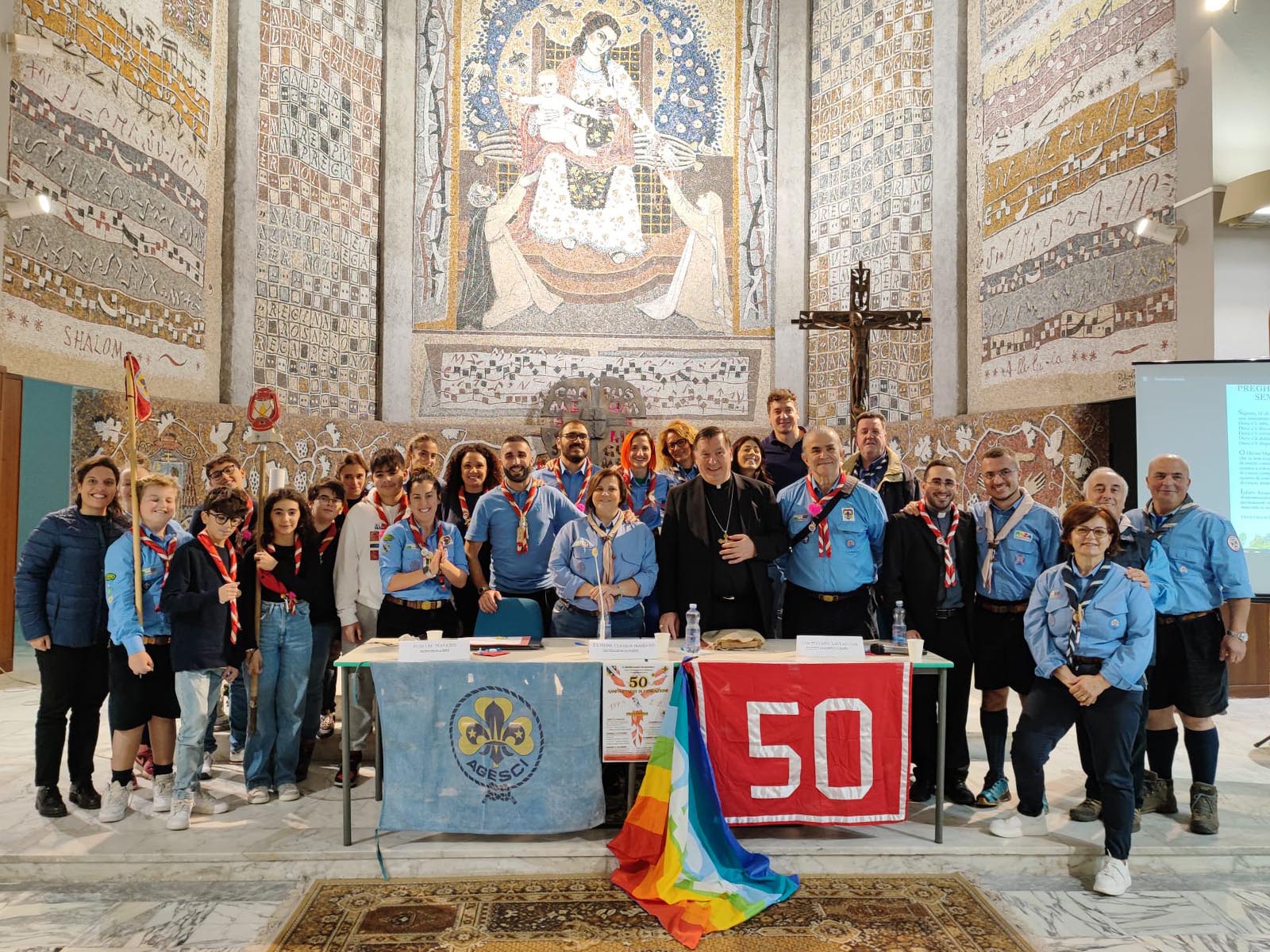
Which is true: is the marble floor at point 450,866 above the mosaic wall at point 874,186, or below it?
below

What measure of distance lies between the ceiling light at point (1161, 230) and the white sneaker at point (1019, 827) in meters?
5.06

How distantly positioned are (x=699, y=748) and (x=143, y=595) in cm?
257

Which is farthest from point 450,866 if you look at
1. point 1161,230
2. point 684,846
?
point 1161,230

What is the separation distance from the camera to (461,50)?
38.4 feet

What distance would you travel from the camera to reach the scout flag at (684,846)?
3.51 meters

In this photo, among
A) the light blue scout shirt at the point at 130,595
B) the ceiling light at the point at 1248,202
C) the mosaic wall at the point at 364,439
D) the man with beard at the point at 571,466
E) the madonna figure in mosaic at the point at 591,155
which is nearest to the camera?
the light blue scout shirt at the point at 130,595

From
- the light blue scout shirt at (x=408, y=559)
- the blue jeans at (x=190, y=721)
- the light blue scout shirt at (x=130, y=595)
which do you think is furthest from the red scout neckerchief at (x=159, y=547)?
the light blue scout shirt at (x=408, y=559)

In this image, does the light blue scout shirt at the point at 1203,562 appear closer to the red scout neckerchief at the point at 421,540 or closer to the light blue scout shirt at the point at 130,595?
the red scout neckerchief at the point at 421,540

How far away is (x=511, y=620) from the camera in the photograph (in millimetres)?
4754

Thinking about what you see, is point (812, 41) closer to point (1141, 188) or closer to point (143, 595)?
point (1141, 188)

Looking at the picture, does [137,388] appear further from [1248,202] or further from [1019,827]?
A: [1248,202]

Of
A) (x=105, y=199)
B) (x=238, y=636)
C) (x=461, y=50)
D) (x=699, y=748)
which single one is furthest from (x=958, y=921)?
(x=461, y=50)

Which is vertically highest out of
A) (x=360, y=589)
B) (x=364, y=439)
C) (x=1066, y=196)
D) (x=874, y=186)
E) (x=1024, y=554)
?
(x=874, y=186)

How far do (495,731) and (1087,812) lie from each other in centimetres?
281
